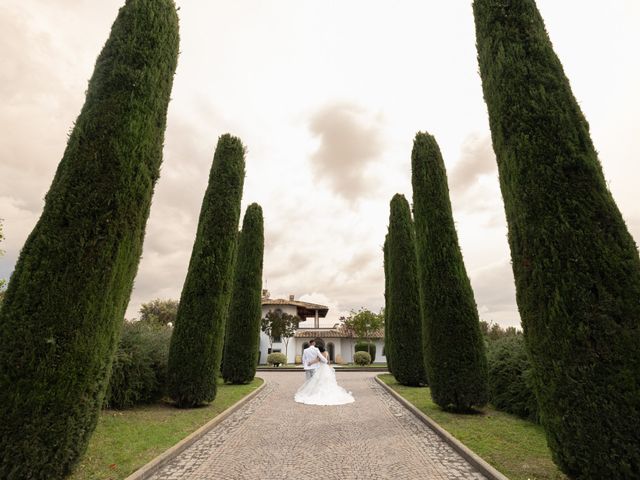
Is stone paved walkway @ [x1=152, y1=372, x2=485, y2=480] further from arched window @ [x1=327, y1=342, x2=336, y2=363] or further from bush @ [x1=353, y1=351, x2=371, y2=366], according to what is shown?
arched window @ [x1=327, y1=342, x2=336, y2=363]

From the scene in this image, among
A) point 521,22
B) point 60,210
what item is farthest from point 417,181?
point 60,210

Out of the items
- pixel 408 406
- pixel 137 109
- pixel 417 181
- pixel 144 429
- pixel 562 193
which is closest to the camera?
pixel 562 193

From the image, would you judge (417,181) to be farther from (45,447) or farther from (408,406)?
(45,447)

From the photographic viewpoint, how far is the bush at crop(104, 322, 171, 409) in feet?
29.1

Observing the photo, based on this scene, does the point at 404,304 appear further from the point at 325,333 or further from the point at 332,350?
the point at 332,350

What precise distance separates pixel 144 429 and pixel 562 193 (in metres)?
8.64

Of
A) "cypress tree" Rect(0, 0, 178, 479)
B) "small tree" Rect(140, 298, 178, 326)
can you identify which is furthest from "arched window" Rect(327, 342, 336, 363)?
"cypress tree" Rect(0, 0, 178, 479)

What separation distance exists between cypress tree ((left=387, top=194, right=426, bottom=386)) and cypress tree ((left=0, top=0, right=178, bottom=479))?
1210cm

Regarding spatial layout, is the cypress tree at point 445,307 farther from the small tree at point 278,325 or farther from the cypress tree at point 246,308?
the small tree at point 278,325

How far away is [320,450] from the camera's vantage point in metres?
5.96

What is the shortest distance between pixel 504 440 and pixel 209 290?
8.16 meters

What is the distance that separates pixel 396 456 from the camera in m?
5.62

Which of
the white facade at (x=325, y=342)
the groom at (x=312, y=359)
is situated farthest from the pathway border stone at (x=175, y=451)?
the white facade at (x=325, y=342)

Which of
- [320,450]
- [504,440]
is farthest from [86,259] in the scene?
[504,440]
